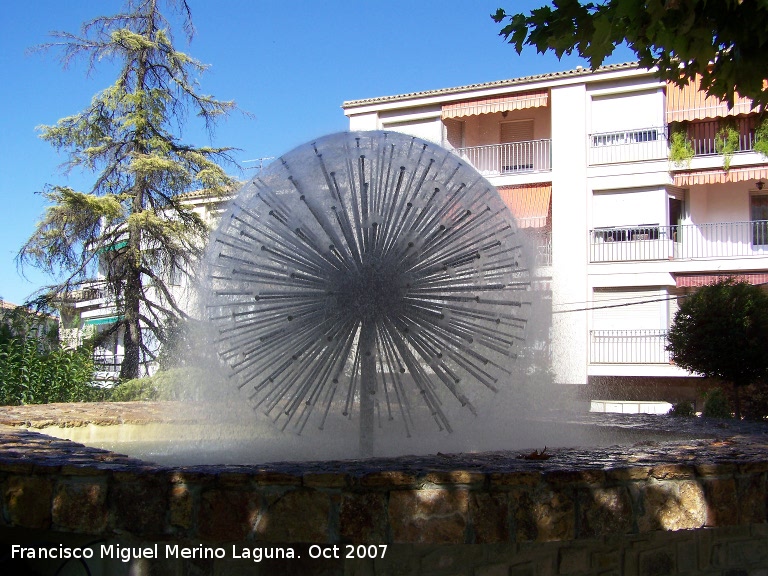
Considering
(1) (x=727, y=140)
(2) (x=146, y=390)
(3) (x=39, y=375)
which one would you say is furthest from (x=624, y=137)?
(3) (x=39, y=375)

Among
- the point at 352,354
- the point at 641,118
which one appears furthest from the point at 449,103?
the point at 352,354

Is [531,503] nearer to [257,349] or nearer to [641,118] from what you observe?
[257,349]

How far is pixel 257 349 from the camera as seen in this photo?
5.24 m

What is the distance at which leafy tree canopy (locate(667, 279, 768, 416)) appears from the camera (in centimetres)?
1080

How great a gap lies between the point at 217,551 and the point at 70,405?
5695 millimetres

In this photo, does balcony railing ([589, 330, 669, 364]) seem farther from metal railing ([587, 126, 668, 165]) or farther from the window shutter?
the window shutter

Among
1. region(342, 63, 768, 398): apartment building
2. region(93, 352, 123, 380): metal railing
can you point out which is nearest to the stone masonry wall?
region(93, 352, 123, 380): metal railing

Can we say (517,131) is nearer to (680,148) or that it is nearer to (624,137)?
(624,137)

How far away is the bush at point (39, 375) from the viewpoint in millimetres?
9609

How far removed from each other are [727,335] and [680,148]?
9.24 meters

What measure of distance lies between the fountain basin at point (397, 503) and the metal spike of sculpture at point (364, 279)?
1.73m

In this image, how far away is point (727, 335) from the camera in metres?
10.9

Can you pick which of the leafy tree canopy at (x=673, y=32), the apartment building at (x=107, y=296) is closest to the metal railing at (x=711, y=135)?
the apartment building at (x=107, y=296)

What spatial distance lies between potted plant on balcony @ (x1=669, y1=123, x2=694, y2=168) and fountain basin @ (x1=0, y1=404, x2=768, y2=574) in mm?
16899
